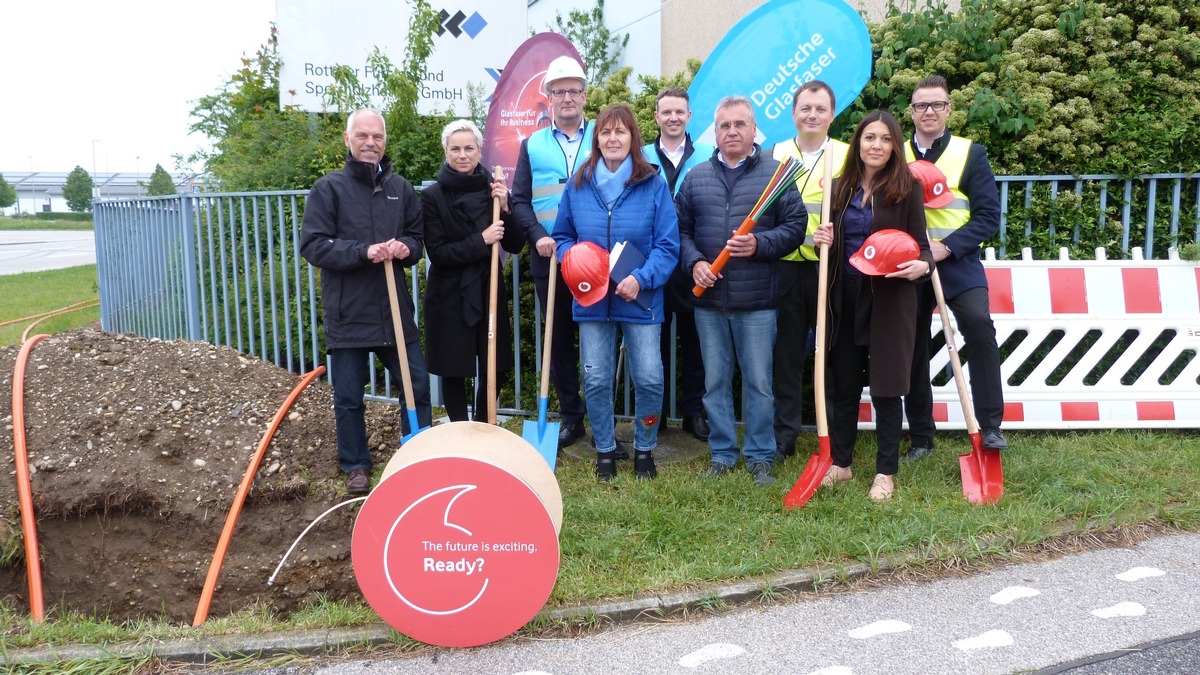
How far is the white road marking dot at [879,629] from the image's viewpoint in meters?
3.07

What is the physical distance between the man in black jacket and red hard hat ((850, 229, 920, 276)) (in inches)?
85.5

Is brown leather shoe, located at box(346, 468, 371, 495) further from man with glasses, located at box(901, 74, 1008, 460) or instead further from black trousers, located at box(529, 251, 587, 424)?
man with glasses, located at box(901, 74, 1008, 460)

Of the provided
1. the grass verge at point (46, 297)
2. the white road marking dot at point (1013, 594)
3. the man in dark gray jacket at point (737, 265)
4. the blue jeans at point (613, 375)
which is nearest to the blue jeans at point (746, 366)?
the man in dark gray jacket at point (737, 265)

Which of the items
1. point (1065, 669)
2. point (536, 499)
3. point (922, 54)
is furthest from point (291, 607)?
point (922, 54)

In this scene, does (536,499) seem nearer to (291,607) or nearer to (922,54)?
(291,607)

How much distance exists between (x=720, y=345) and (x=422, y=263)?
2.47m

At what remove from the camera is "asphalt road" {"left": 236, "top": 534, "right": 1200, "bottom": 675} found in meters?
A: 2.88

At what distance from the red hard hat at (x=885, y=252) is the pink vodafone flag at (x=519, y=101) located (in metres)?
2.96

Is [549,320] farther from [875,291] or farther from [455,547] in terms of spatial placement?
[455,547]

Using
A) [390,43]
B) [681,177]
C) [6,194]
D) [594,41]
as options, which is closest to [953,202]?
[681,177]

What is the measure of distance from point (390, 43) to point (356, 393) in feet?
23.9

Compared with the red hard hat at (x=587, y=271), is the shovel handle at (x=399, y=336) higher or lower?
lower

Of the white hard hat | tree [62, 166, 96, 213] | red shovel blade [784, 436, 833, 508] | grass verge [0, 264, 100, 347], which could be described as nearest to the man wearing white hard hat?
the white hard hat

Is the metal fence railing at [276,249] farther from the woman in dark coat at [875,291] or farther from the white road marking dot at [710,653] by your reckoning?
the white road marking dot at [710,653]
